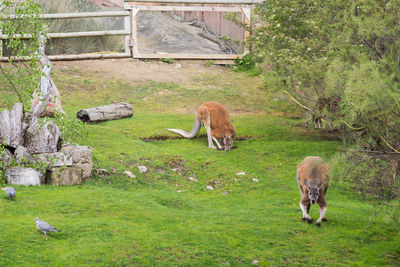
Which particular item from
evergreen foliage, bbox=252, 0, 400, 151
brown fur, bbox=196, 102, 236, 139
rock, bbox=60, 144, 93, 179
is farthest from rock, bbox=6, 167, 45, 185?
brown fur, bbox=196, 102, 236, 139

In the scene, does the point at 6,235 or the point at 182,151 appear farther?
the point at 182,151

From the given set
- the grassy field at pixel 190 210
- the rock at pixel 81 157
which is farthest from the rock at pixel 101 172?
the rock at pixel 81 157

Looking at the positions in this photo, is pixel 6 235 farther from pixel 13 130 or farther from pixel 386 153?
pixel 386 153

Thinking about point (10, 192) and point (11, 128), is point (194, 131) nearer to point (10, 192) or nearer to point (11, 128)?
point (11, 128)

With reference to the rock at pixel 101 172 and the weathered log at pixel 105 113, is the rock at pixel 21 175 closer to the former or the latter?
the rock at pixel 101 172

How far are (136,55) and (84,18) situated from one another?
271 cm

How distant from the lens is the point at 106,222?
333 inches

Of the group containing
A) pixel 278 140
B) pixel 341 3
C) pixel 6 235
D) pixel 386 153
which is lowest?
pixel 278 140

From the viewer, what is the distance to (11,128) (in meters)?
11.0

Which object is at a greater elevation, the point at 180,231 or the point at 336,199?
the point at 180,231

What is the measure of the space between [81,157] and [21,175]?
1.27 m

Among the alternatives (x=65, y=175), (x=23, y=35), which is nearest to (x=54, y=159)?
(x=65, y=175)

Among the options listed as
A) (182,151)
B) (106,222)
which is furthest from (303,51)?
(106,222)

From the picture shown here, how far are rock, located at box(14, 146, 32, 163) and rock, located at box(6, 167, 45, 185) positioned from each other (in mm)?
234
